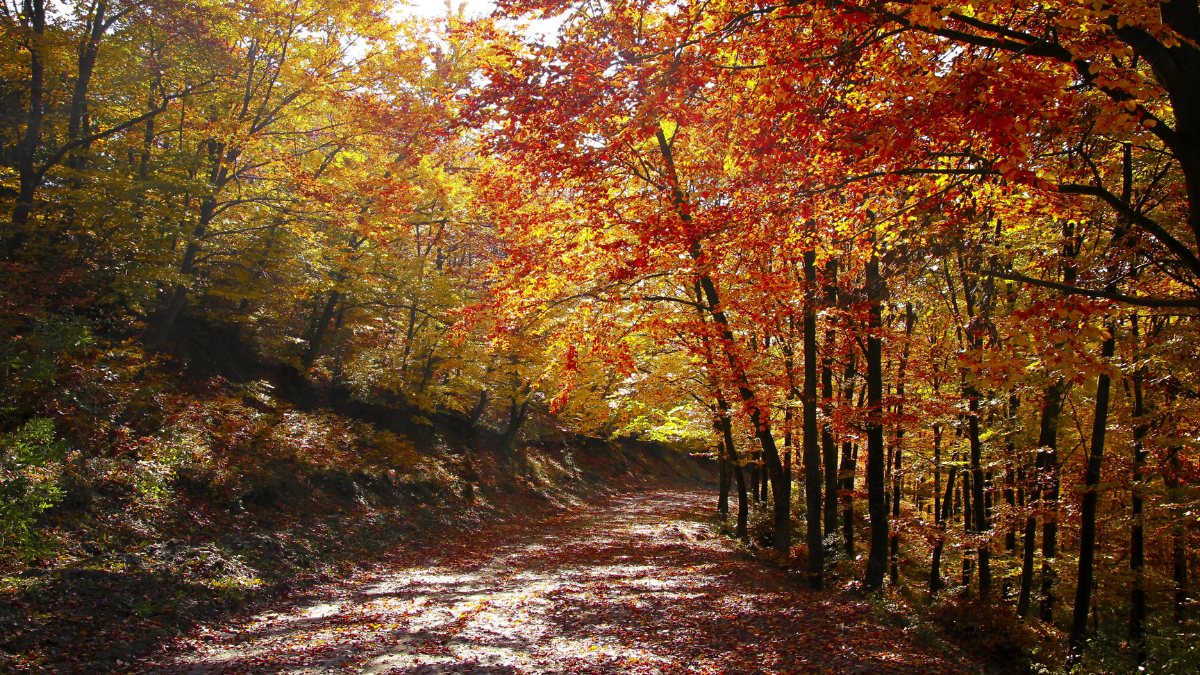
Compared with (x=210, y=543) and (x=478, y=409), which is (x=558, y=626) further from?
(x=478, y=409)

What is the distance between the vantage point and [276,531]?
38.5 feet

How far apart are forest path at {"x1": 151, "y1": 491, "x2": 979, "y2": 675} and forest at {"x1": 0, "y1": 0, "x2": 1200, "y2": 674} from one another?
1.21 feet

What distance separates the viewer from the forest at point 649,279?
6.01m

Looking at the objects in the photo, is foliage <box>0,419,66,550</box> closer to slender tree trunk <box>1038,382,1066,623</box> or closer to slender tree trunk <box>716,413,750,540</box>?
slender tree trunk <box>716,413,750,540</box>

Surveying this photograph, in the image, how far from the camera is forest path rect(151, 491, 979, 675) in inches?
285

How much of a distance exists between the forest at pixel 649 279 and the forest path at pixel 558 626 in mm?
368

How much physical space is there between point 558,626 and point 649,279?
25.2ft

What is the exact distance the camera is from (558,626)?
29.2 feet

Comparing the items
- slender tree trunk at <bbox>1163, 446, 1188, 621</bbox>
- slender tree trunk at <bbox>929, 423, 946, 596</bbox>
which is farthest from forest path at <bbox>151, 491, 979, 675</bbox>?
slender tree trunk at <bbox>1163, 446, 1188, 621</bbox>

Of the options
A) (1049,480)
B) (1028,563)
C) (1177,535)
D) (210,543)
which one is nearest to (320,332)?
(210,543)

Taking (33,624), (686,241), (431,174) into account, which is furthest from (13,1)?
(686,241)

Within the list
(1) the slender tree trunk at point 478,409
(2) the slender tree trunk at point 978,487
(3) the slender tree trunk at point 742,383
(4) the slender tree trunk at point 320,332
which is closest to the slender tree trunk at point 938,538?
(2) the slender tree trunk at point 978,487

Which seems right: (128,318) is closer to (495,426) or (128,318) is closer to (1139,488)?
(495,426)

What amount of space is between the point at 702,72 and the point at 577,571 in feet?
34.6
